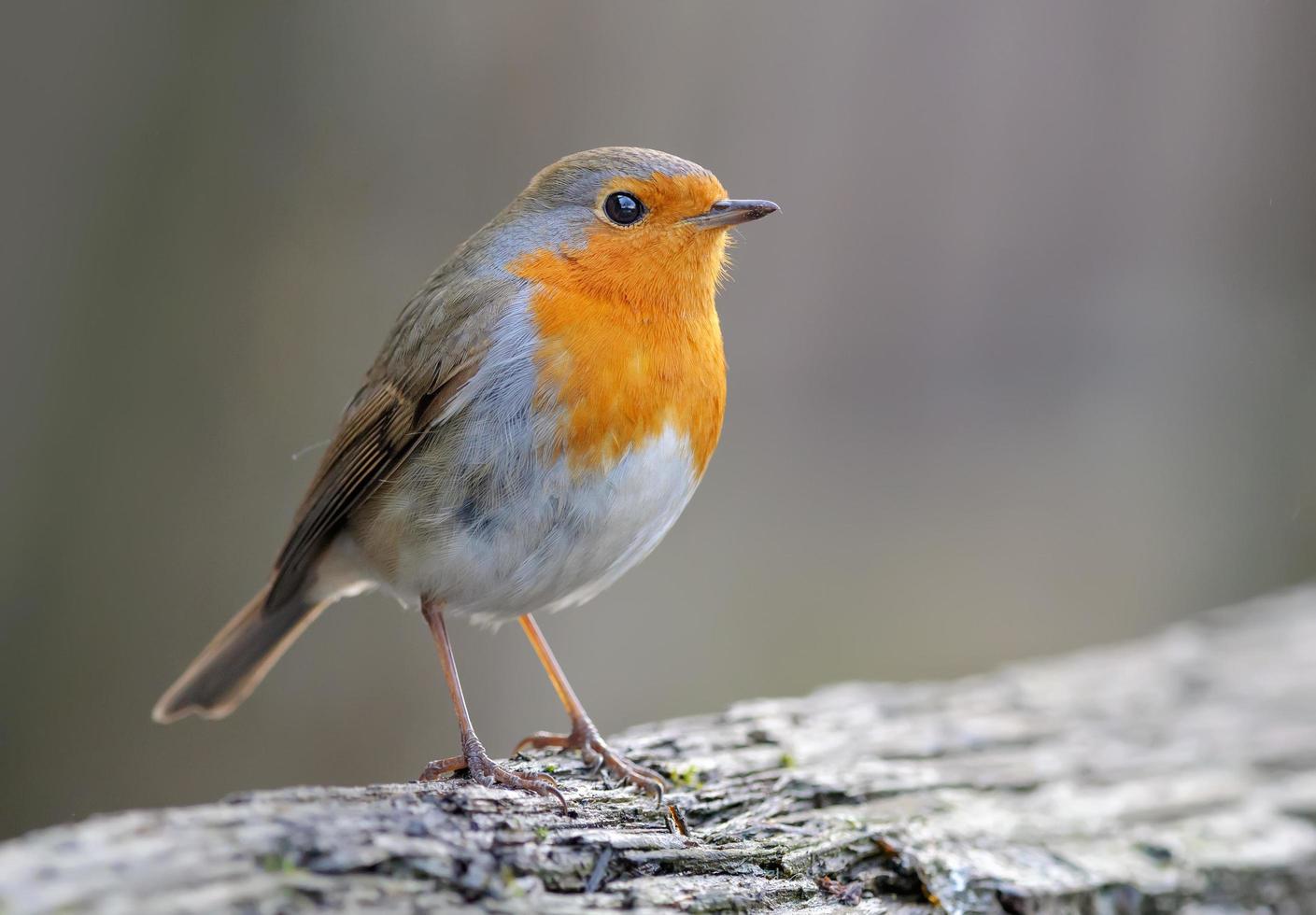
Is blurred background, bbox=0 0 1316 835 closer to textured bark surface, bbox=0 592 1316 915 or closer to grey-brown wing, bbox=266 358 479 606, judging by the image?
grey-brown wing, bbox=266 358 479 606

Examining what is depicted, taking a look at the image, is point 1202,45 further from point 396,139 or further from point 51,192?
point 51,192

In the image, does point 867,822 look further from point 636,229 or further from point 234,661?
point 234,661

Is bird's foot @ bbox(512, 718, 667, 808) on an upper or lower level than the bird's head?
lower

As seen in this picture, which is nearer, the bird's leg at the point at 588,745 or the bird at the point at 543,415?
the bird at the point at 543,415

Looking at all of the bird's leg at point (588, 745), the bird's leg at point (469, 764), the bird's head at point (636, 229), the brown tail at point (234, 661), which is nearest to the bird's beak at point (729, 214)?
the bird's head at point (636, 229)

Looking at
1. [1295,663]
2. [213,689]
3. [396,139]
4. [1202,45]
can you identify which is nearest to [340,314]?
[396,139]

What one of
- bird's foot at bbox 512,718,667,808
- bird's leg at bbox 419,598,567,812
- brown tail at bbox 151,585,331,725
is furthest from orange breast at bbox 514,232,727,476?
brown tail at bbox 151,585,331,725

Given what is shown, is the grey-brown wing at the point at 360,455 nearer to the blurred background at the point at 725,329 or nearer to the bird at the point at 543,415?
the bird at the point at 543,415
